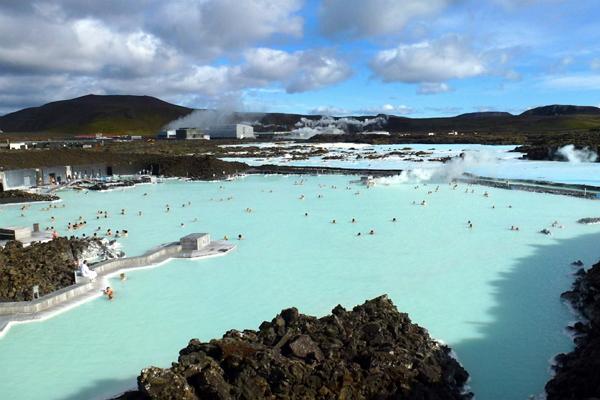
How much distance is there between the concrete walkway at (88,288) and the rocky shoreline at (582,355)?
9.61 metres

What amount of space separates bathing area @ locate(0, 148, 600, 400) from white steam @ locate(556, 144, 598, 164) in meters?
19.1

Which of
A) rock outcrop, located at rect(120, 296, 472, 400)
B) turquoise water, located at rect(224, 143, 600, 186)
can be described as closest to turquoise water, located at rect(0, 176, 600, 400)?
rock outcrop, located at rect(120, 296, 472, 400)

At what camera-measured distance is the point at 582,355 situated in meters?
8.00

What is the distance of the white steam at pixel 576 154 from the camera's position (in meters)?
43.0

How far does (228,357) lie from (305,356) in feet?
3.59

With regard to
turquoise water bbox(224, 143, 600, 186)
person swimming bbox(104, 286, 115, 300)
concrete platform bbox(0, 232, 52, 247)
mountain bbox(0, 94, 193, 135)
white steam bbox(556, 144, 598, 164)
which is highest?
mountain bbox(0, 94, 193, 135)

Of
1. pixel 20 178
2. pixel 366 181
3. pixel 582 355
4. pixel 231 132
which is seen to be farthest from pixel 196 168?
pixel 231 132

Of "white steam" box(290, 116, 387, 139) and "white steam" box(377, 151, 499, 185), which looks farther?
"white steam" box(290, 116, 387, 139)

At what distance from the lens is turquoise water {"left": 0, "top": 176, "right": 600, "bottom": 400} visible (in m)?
9.02

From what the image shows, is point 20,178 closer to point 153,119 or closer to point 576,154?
point 576,154

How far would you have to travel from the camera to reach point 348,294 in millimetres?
12469

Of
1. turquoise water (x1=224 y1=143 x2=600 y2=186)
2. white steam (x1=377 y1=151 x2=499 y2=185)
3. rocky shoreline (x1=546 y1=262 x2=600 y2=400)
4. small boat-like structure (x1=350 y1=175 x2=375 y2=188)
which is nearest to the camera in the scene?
rocky shoreline (x1=546 y1=262 x2=600 y2=400)

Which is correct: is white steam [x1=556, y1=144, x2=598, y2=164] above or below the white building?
below

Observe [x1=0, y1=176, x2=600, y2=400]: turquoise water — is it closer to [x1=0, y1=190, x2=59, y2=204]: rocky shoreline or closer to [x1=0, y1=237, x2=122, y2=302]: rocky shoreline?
[x1=0, y1=237, x2=122, y2=302]: rocky shoreline
